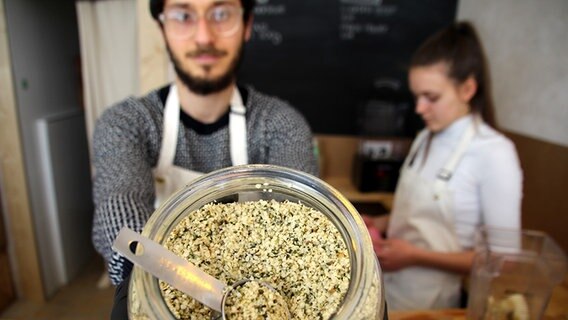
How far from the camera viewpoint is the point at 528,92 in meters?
1.29

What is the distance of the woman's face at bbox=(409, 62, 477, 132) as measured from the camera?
110cm

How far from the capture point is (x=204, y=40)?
76cm

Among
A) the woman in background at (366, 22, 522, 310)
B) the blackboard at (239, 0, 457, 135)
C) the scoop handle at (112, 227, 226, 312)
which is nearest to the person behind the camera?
the scoop handle at (112, 227, 226, 312)

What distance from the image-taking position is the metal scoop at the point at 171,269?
12.3 inches

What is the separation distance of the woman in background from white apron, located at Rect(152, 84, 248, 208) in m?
0.54

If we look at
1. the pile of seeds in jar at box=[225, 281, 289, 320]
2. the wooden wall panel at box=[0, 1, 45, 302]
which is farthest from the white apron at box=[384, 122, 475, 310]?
the wooden wall panel at box=[0, 1, 45, 302]

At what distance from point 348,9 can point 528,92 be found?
910 mm

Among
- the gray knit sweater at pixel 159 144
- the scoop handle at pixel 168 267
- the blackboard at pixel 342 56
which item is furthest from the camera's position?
the blackboard at pixel 342 56

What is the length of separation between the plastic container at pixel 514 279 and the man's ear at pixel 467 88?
0.47 metres

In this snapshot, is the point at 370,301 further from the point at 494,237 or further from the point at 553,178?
the point at 553,178

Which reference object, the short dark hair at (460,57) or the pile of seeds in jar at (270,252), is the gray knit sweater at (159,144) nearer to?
the pile of seeds in jar at (270,252)

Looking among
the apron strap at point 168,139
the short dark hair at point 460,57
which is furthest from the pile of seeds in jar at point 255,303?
the short dark hair at point 460,57

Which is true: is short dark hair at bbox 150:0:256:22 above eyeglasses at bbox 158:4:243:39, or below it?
above

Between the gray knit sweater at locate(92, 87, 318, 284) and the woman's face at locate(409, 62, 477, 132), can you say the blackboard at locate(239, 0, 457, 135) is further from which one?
the gray knit sweater at locate(92, 87, 318, 284)
